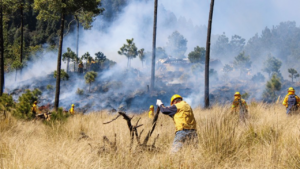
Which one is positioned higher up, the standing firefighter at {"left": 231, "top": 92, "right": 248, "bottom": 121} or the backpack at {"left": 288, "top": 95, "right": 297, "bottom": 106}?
the backpack at {"left": 288, "top": 95, "right": 297, "bottom": 106}

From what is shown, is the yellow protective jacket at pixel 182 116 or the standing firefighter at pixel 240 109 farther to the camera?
the standing firefighter at pixel 240 109

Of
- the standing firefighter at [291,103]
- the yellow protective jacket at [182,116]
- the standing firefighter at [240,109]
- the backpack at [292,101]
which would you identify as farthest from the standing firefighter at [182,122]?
the backpack at [292,101]

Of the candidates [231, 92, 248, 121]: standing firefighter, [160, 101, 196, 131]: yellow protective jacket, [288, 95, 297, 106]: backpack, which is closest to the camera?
[160, 101, 196, 131]: yellow protective jacket

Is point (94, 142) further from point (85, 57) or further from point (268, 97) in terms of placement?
point (85, 57)

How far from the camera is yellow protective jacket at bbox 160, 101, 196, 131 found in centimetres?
531

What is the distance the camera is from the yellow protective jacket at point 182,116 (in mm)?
5313

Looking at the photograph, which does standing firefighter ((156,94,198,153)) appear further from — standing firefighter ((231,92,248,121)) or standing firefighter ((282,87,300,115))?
standing firefighter ((282,87,300,115))

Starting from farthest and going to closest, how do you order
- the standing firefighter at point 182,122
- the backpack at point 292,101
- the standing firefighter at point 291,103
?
1. the backpack at point 292,101
2. the standing firefighter at point 291,103
3. the standing firefighter at point 182,122

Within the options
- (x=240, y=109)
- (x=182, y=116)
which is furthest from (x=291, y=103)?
(x=182, y=116)

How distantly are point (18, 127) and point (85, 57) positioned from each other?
5070cm

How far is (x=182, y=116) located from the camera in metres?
5.38

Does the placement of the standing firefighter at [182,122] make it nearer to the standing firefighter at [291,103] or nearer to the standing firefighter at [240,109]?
the standing firefighter at [240,109]

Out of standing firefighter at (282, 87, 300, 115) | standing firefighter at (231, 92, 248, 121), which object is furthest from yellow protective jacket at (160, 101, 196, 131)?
standing firefighter at (282, 87, 300, 115)

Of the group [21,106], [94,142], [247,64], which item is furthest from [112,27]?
[94,142]
